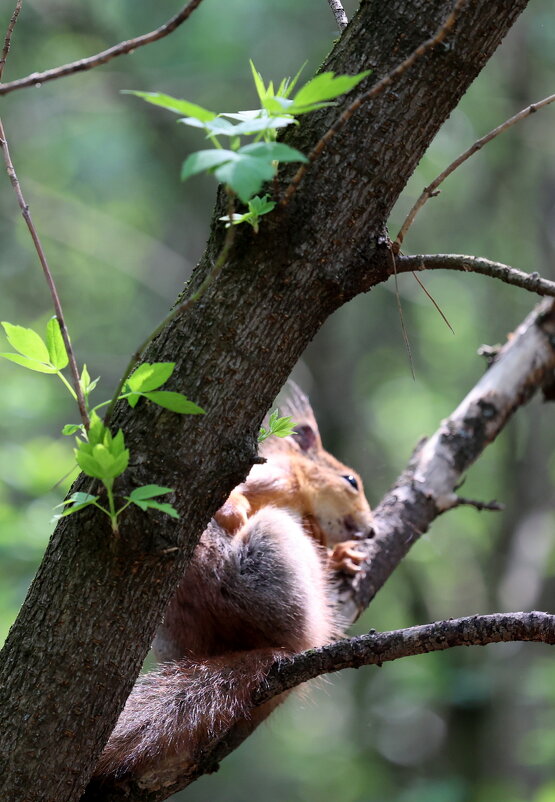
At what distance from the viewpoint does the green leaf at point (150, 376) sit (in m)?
1.17

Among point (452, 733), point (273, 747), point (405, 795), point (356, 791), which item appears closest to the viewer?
point (405, 795)

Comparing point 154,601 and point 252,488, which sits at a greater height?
point 252,488

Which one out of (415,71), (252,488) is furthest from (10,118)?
(415,71)

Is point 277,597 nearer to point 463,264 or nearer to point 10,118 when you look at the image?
point 463,264

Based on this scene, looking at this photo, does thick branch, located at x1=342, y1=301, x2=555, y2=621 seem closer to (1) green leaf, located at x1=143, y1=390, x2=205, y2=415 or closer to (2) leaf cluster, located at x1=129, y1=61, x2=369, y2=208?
(1) green leaf, located at x1=143, y1=390, x2=205, y2=415

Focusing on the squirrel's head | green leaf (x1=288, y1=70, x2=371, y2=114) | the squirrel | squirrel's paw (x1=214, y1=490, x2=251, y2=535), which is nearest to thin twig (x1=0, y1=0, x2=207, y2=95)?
green leaf (x1=288, y1=70, x2=371, y2=114)

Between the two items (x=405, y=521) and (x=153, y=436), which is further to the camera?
(x=405, y=521)

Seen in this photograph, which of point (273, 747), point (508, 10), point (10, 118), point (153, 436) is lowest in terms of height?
point (153, 436)

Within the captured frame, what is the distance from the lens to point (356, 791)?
7406 mm

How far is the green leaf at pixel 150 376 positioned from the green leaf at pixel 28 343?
6.6 inches

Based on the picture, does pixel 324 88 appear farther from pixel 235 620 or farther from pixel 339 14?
pixel 235 620

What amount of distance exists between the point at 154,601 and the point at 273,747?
382 inches

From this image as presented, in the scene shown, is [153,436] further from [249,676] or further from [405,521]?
[405,521]

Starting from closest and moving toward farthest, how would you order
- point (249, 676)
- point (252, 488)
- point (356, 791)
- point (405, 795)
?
point (249, 676)
point (252, 488)
point (405, 795)
point (356, 791)
